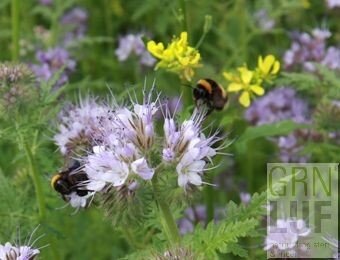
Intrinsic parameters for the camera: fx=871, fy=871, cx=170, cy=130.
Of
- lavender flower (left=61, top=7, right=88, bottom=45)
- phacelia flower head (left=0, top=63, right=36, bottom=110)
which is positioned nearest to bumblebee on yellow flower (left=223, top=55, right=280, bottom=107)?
phacelia flower head (left=0, top=63, right=36, bottom=110)

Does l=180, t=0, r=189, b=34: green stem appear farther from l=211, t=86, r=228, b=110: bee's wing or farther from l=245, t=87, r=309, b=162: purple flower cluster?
l=245, t=87, r=309, b=162: purple flower cluster

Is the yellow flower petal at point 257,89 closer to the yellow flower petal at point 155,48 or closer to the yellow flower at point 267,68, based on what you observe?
the yellow flower at point 267,68

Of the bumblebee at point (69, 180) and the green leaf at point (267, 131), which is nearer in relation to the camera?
the bumblebee at point (69, 180)

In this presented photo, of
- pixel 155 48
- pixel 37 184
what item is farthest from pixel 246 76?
pixel 37 184

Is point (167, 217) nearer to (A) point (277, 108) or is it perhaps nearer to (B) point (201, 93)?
(B) point (201, 93)

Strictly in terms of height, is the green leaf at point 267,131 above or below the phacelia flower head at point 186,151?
below

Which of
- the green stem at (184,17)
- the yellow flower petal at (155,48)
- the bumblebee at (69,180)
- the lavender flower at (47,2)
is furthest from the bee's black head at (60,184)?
the lavender flower at (47,2)
